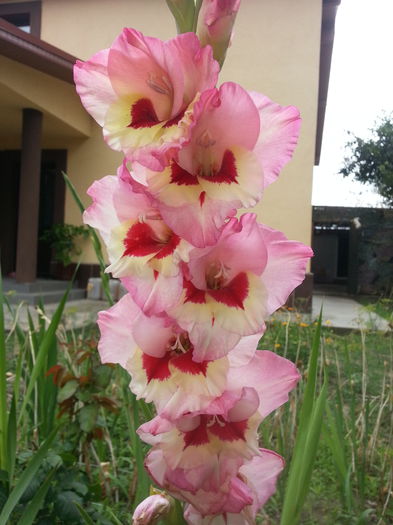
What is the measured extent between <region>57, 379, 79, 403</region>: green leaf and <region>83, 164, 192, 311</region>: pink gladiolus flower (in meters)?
1.15

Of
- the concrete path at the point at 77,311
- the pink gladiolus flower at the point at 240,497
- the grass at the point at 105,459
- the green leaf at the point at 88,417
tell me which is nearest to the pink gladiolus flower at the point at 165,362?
the pink gladiolus flower at the point at 240,497

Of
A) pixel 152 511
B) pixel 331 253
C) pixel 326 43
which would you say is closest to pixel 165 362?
pixel 152 511

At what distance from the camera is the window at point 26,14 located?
9305mm

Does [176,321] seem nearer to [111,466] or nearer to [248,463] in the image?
[248,463]

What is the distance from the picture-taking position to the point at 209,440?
0.56m

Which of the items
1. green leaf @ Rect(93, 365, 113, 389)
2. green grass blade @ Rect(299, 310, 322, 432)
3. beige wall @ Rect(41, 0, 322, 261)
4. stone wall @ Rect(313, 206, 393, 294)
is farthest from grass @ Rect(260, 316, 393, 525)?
stone wall @ Rect(313, 206, 393, 294)

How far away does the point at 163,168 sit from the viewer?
1.66ft

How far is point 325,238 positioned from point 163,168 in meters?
16.7

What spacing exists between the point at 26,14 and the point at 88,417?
32.8 ft

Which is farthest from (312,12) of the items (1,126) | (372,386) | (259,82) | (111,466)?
(111,466)

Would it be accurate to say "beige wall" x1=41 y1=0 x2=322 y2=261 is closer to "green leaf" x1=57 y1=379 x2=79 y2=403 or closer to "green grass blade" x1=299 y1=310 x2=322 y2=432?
"green leaf" x1=57 y1=379 x2=79 y2=403

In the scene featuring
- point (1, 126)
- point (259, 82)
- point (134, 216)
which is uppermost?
point (259, 82)

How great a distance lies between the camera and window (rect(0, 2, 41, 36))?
366 inches

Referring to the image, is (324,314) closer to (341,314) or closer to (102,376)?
(341,314)
